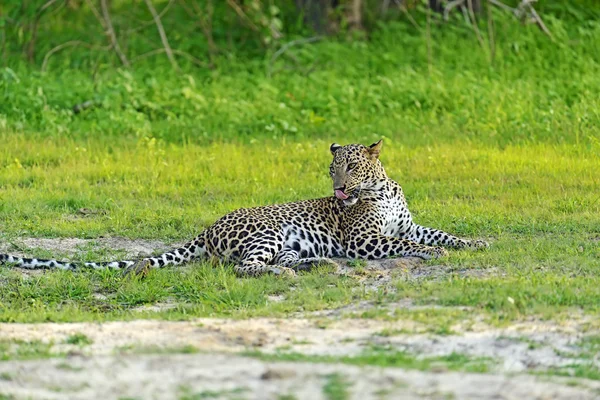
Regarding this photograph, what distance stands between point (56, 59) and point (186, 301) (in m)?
11.9

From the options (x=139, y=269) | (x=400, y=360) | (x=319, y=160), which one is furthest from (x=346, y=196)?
(x=400, y=360)

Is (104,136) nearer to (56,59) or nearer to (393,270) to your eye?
(56,59)

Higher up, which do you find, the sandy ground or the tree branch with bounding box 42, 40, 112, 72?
the tree branch with bounding box 42, 40, 112, 72

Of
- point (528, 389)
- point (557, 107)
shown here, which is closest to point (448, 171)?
point (557, 107)

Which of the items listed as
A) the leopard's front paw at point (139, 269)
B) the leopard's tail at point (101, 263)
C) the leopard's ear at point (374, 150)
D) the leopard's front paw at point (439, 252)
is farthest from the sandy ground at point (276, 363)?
the leopard's ear at point (374, 150)

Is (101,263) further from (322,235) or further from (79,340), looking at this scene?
(79,340)

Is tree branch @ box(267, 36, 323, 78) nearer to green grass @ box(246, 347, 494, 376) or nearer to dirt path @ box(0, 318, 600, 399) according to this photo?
dirt path @ box(0, 318, 600, 399)

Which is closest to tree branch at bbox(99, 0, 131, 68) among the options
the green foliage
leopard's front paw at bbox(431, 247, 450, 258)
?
leopard's front paw at bbox(431, 247, 450, 258)

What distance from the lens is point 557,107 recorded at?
16.0m

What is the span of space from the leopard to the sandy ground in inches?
69.0

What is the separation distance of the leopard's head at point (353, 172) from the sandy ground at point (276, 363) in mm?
2396

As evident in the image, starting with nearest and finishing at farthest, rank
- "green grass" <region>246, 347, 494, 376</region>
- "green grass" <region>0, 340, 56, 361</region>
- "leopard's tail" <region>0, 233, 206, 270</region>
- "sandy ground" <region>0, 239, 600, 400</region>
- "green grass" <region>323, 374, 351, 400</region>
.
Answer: "green grass" <region>323, 374, 351, 400</region> < "sandy ground" <region>0, 239, 600, 400</region> < "green grass" <region>246, 347, 494, 376</region> < "green grass" <region>0, 340, 56, 361</region> < "leopard's tail" <region>0, 233, 206, 270</region>

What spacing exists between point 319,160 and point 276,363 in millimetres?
8177

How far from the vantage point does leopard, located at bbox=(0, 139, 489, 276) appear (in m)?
9.83
